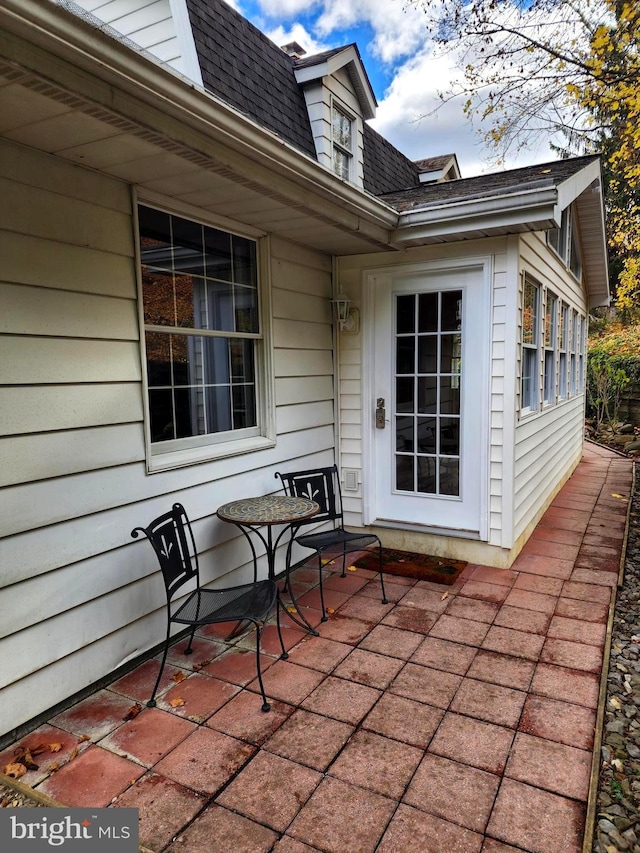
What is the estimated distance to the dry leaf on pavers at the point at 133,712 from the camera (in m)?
2.26

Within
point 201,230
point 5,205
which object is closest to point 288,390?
point 201,230

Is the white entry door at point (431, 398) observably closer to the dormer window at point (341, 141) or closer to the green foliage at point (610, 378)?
the dormer window at point (341, 141)

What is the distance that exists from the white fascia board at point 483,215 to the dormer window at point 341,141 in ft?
5.05

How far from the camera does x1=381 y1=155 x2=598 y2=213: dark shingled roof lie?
3.47 meters

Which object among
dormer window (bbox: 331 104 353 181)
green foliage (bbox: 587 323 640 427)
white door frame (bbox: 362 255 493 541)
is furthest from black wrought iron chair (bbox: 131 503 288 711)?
green foliage (bbox: 587 323 640 427)

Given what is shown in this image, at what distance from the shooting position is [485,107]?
589cm

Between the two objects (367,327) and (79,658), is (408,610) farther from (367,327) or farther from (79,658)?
(367,327)

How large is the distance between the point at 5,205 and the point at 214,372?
4.81 feet

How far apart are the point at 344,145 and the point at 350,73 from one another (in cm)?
65

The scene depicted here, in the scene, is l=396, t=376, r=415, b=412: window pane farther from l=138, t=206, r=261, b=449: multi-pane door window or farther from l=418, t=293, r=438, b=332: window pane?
l=138, t=206, r=261, b=449: multi-pane door window

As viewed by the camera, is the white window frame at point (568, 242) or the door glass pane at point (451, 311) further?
the white window frame at point (568, 242)

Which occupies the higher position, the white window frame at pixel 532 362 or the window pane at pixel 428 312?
the window pane at pixel 428 312

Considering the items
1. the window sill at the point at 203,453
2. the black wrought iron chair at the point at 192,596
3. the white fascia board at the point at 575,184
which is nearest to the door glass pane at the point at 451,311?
the white fascia board at the point at 575,184

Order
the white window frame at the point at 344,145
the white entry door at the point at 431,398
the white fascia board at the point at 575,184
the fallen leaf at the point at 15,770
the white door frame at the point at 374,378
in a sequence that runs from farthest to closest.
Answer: the white window frame at the point at 344,145
the white entry door at the point at 431,398
the white door frame at the point at 374,378
the white fascia board at the point at 575,184
the fallen leaf at the point at 15,770
